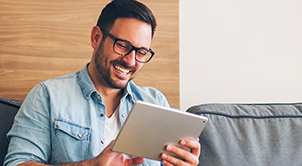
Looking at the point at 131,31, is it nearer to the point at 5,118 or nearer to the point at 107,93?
the point at 107,93

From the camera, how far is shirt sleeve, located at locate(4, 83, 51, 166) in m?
0.83

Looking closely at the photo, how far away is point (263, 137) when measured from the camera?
3.52 feet

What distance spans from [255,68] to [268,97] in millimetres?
198

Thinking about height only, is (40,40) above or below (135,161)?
above

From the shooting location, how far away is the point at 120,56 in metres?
1.02

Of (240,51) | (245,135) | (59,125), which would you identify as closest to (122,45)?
(59,125)

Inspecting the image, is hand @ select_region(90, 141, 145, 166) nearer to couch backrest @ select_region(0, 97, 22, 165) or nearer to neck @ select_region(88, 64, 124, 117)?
neck @ select_region(88, 64, 124, 117)

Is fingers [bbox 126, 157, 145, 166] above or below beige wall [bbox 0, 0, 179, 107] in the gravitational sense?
below

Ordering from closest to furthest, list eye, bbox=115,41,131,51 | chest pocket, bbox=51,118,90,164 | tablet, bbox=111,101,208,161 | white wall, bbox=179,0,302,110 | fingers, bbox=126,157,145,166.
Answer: tablet, bbox=111,101,208,161 → fingers, bbox=126,157,145,166 → chest pocket, bbox=51,118,90,164 → eye, bbox=115,41,131,51 → white wall, bbox=179,0,302,110

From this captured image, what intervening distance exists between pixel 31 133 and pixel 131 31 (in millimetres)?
524

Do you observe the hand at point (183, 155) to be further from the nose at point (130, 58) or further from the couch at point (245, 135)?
the nose at point (130, 58)

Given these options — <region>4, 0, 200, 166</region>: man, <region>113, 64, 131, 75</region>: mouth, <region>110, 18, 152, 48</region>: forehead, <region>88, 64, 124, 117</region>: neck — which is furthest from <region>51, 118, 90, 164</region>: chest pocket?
<region>110, 18, 152, 48</region>: forehead

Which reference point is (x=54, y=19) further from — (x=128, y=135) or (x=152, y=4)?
(x=128, y=135)

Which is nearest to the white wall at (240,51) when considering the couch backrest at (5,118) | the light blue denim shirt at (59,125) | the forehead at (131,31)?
the forehead at (131,31)
